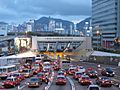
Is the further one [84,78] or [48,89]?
[84,78]

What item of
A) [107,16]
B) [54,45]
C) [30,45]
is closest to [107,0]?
[107,16]

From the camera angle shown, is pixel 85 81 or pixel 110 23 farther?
pixel 110 23

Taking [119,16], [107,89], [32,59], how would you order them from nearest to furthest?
[107,89], [32,59], [119,16]

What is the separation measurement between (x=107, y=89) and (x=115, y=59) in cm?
4366

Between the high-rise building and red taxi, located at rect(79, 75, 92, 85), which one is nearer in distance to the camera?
red taxi, located at rect(79, 75, 92, 85)

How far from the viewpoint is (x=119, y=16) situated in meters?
173

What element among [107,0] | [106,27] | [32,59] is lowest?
[32,59]

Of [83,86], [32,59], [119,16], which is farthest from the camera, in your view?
[119,16]

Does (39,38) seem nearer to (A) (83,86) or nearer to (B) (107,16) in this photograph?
(B) (107,16)

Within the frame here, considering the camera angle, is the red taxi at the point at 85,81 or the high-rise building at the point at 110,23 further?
the high-rise building at the point at 110,23

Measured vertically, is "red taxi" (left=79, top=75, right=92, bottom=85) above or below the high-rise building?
below

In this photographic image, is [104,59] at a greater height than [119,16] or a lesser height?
lesser

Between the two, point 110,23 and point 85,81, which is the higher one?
point 110,23

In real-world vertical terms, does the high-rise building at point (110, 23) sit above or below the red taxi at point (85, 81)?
above
